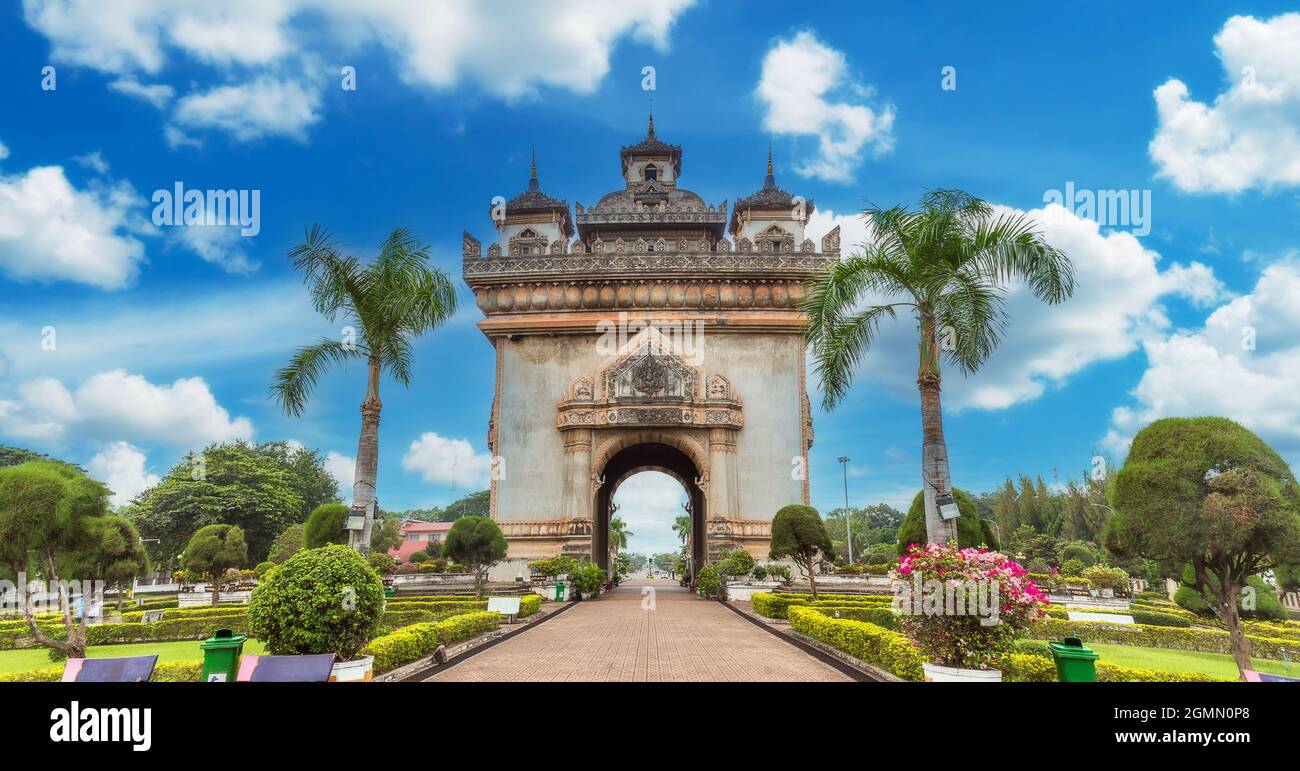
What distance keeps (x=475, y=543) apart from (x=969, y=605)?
20.8 metres

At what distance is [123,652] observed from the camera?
1858 cm

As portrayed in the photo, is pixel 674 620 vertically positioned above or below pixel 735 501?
below

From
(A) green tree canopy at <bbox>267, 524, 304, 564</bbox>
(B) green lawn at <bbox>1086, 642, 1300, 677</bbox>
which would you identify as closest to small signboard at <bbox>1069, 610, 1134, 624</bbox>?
(B) green lawn at <bbox>1086, 642, 1300, 677</bbox>

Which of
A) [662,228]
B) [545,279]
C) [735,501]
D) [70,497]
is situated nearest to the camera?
[70,497]

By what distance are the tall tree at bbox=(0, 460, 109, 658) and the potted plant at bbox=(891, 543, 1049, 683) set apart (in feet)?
49.4

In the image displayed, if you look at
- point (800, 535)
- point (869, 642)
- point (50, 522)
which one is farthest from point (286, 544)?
point (869, 642)

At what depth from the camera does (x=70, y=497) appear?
1475 cm

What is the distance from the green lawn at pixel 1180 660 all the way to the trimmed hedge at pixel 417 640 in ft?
43.0

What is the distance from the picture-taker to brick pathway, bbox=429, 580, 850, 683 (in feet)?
37.2

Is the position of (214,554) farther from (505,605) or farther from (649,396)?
(649,396)

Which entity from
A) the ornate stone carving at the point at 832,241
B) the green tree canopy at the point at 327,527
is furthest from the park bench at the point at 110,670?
the ornate stone carving at the point at 832,241

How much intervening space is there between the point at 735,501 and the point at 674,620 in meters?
14.9
